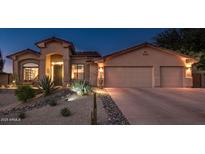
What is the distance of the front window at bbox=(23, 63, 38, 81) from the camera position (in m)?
19.4

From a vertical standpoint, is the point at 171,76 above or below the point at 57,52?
below

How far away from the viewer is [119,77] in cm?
1683

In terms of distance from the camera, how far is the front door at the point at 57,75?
19.5 m

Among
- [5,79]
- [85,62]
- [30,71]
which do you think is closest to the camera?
[85,62]

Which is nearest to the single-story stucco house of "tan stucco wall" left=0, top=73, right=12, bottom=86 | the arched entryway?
the arched entryway

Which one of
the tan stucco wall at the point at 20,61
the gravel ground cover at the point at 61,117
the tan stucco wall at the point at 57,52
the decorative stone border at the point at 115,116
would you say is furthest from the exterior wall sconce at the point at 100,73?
the decorative stone border at the point at 115,116

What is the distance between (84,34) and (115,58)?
4513mm

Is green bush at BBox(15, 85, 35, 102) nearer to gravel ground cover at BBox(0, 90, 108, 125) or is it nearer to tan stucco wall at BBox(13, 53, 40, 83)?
gravel ground cover at BBox(0, 90, 108, 125)

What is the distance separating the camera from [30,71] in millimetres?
19406

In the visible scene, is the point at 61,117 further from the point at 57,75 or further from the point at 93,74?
the point at 57,75

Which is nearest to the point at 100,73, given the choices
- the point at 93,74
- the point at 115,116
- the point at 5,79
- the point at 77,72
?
the point at 93,74

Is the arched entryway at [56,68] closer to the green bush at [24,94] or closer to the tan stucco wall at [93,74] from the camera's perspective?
the tan stucco wall at [93,74]

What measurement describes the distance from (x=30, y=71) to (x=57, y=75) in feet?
8.95
